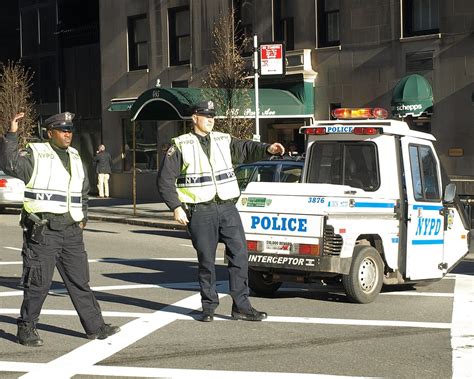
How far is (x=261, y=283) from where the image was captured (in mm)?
11031

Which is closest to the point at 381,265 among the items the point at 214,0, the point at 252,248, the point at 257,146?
the point at 252,248

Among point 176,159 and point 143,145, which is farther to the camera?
point 143,145

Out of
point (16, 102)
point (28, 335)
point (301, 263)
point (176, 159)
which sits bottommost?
point (28, 335)

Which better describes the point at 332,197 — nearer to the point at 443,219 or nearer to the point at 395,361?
the point at 443,219

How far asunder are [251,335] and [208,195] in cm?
137

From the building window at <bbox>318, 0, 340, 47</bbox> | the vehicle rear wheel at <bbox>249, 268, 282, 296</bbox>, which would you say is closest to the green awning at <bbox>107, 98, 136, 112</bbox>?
the building window at <bbox>318, 0, 340, 47</bbox>

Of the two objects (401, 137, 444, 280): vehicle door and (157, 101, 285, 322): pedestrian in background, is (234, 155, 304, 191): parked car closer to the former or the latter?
(401, 137, 444, 280): vehicle door

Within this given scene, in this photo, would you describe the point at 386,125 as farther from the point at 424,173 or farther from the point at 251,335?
the point at 251,335

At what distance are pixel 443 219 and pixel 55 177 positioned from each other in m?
5.07

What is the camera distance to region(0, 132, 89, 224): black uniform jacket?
7.89 meters

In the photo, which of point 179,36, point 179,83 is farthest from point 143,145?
point 179,36

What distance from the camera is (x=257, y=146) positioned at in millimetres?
9344

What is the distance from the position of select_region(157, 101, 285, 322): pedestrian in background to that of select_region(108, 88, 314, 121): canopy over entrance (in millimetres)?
14172

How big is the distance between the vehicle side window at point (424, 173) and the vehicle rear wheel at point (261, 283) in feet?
6.12
